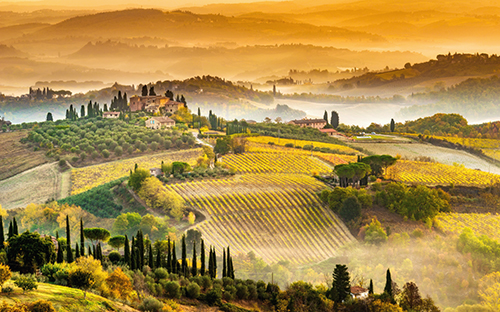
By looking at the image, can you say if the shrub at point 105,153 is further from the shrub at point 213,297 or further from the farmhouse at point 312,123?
the shrub at point 213,297

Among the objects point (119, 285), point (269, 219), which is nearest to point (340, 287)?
point (119, 285)

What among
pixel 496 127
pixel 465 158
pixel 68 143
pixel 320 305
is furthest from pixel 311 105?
pixel 320 305

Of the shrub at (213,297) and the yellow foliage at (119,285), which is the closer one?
the yellow foliage at (119,285)

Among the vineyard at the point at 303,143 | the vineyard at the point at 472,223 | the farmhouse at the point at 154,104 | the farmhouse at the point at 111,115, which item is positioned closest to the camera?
the vineyard at the point at 472,223

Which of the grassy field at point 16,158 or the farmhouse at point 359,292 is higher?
the grassy field at point 16,158

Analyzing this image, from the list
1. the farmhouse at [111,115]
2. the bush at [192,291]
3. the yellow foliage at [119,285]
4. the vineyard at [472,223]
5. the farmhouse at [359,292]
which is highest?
the farmhouse at [111,115]

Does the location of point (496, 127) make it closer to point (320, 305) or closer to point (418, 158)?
point (418, 158)

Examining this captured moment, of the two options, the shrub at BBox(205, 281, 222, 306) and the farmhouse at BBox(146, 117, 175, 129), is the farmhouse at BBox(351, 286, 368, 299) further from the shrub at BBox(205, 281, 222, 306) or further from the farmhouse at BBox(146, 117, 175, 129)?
the farmhouse at BBox(146, 117, 175, 129)

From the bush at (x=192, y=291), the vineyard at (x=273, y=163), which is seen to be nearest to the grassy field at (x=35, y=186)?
the vineyard at (x=273, y=163)
